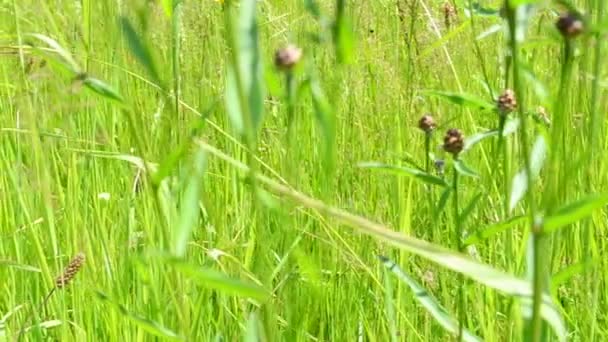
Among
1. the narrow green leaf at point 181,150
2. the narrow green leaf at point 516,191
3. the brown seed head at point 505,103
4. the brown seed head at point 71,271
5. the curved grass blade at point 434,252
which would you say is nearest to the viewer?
the curved grass blade at point 434,252

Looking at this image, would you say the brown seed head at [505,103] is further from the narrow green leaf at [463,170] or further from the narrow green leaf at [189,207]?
the narrow green leaf at [189,207]

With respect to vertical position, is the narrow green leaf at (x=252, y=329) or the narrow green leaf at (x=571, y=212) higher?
the narrow green leaf at (x=571, y=212)

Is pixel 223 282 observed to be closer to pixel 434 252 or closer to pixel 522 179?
pixel 434 252

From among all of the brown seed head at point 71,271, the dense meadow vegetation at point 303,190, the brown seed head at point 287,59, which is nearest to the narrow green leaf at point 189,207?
the dense meadow vegetation at point 303,190

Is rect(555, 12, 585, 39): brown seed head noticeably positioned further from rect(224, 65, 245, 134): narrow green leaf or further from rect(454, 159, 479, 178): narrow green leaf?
rect(454, 159, 479, 178): narrow green leaf

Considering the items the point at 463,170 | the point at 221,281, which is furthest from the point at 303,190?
the point at 221,281

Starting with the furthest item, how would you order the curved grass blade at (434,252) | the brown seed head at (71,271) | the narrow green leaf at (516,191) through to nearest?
the brown seed head at (71,271) < the narrow green leaf at (516,191) < the curved grass blade at (434,252)

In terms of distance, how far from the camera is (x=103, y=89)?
0.55 m

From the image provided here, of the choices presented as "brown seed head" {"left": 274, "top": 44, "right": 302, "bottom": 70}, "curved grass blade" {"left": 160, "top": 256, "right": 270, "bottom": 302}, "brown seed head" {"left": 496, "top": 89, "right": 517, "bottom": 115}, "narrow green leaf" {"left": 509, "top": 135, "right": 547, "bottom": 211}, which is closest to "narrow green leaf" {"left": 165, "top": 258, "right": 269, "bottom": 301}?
"curved grass blade" {"left": 160, "top": 256, "right": 270, "bottom": 302}

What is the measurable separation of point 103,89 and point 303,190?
942 millimetres

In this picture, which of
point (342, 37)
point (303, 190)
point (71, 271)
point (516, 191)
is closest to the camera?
point (342, 37)

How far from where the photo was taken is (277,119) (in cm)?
189

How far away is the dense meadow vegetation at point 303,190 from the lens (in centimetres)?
45

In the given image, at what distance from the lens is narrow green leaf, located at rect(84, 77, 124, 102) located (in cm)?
54
